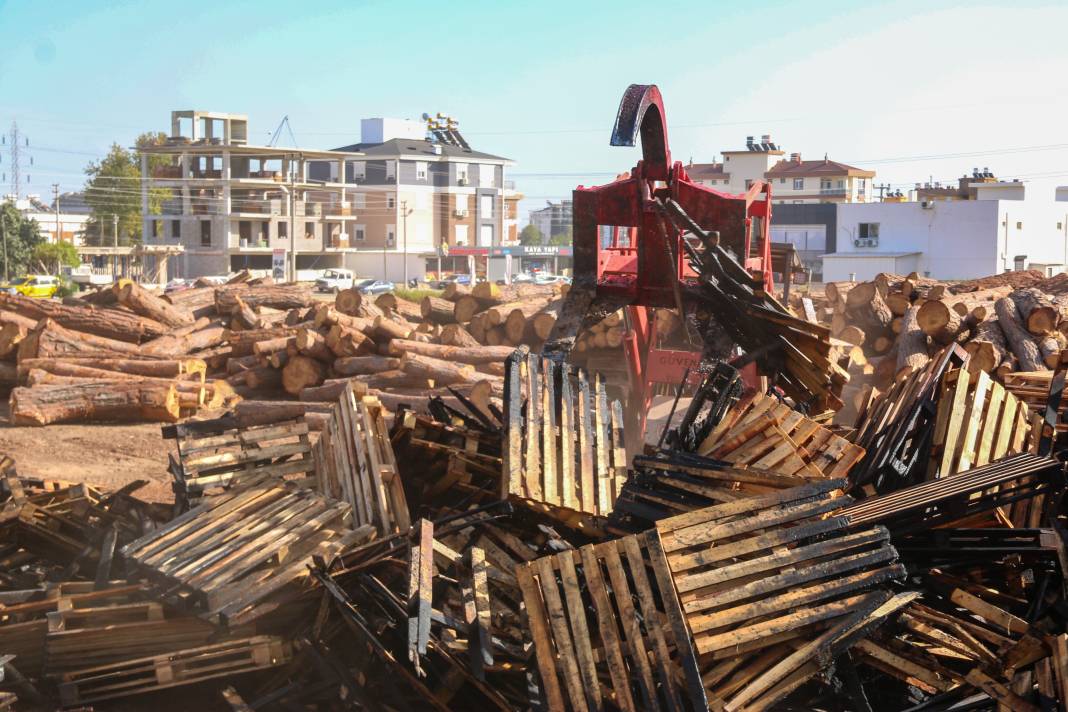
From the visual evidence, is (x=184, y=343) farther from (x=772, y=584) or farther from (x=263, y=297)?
(x=772, y=584)

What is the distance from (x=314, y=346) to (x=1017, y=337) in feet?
32.0

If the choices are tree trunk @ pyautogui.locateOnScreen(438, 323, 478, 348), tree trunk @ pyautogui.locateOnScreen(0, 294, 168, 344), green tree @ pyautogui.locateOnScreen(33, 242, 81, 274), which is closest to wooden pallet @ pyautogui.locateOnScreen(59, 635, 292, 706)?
tree trunk @ pyautogui.locateOnScreen(438, 323, 478, 348)

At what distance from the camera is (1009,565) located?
5.88 meters

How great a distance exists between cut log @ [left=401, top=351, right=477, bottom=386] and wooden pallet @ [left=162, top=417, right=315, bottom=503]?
5700mm

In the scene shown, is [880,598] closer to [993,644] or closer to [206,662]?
[993,644]

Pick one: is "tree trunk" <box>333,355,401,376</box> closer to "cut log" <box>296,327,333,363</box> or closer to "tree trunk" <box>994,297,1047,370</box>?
"cut log" <box>296,327,333,363</box>

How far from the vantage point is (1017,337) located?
13.1 metres

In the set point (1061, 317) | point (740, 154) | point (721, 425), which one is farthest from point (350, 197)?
point (721, 425)

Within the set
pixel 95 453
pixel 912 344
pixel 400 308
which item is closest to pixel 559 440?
pixel 95 453

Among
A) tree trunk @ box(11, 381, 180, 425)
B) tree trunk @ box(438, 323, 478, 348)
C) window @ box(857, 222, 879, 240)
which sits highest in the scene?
window @ box(857, 222, 879, 240)

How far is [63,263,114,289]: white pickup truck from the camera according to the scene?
50.7 metres

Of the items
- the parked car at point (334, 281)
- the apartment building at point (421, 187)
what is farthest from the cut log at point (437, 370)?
the apartment building at point (421, 187)

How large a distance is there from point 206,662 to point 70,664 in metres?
0.80

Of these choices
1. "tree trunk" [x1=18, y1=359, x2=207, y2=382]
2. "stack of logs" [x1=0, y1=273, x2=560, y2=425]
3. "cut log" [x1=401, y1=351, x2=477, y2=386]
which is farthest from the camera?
"tree trunk" [x1=18, y1=359, x2=207, y2=382]
